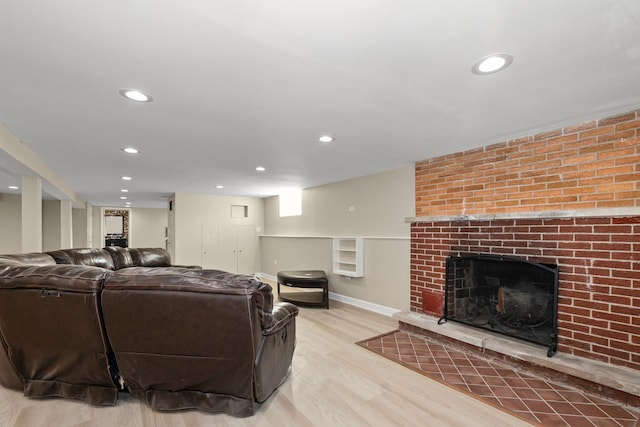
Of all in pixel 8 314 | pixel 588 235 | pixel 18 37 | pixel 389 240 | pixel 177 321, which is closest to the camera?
pixel 18 37

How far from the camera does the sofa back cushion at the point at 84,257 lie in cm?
377

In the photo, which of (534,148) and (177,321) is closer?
(177,321)

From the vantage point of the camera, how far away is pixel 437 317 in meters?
3.65

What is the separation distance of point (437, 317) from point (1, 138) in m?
4.80

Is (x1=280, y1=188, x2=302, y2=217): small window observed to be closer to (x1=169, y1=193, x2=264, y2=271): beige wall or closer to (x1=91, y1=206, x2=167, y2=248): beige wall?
(x1=169, y1=193, x2=264, y2=271): beige wall

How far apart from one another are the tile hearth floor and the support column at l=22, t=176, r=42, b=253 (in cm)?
454

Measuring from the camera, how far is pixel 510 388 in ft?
7.89

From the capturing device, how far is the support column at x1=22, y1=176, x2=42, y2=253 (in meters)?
4.04

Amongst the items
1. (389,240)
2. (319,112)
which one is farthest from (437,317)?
(319,112)

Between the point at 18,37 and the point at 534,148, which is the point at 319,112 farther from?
the point at 534,148

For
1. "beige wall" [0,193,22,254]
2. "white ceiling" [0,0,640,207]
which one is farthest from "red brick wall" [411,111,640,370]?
"beige wall" [0,193,22,254]

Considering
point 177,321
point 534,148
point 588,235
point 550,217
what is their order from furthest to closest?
point 534,148, point 550,217, point 588,235, point 177,321

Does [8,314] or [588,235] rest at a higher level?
[588,235]

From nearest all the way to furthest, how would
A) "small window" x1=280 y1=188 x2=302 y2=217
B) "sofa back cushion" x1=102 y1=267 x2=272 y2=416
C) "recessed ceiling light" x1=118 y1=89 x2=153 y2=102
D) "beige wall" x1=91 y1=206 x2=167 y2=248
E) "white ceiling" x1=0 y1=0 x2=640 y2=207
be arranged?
"white ceiling" x1=0 y1=0 x2=640 y2=207 < "sofa back cushion" x1=102 y1=267 x2=272 y2=416 < "recessed ceiling light" x1=118 y1=89 x2=153 y2=102 < "small window" x1=280 y1=188 x2=302 y2=217 < "beige wall" x1=91 y1=206 x2=167 y2=248
